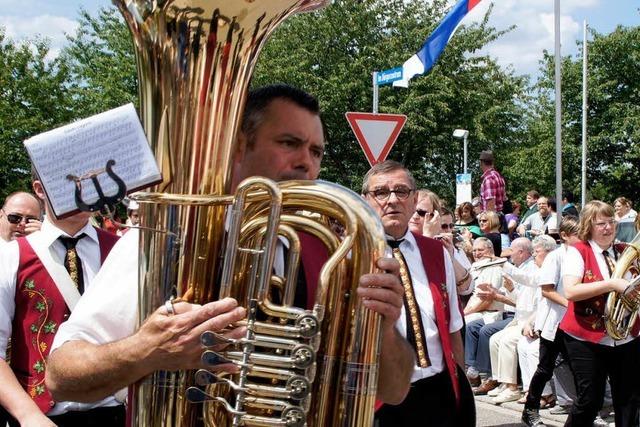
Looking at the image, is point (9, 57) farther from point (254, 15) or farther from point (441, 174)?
point (254, 15)

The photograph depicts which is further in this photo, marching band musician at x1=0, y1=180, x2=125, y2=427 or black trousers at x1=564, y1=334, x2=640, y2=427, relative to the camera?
black trousers at x1=564, y1=334, x2=640, y2=427

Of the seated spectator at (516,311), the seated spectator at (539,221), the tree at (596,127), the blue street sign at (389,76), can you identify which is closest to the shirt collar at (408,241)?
the seated spectator at (516,311)

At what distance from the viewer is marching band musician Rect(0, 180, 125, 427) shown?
9.84ft

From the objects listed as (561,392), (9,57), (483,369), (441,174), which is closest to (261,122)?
(561,392)

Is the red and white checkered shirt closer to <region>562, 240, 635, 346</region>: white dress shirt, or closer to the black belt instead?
<region>562, 240, 635, 346</region>: white dress shirt

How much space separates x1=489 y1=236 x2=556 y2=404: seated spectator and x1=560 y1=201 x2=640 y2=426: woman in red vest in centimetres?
193

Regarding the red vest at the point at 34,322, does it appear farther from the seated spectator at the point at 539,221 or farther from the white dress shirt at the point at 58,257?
the seated spectator at the point at 539,221

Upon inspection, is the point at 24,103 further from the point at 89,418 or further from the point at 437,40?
the point at 89,418

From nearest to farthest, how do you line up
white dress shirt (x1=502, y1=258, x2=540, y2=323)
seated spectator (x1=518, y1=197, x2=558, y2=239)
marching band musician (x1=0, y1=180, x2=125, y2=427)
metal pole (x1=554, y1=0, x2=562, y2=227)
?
marching band musician (x1=0, y1=180, x2=125, y2=427) → white dress shirt (x1=502, y1=258, x2=540, y2=323) → metal pole (x1=554, y1=0, x2=562, y2=227) → seated spectator (x1=518, y1=197, x2=558, y2=239)

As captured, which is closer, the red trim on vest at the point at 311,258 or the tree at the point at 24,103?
the red trim on vest at the point at 311,258

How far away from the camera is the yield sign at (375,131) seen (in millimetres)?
8086

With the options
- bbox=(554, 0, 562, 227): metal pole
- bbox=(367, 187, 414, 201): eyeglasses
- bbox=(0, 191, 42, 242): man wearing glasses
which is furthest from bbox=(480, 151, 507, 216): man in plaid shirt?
bbox=(0, 191, 42, 242): man wearing glasses

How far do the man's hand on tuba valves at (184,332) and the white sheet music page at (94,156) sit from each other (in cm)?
31

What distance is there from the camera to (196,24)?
6.40 ft
